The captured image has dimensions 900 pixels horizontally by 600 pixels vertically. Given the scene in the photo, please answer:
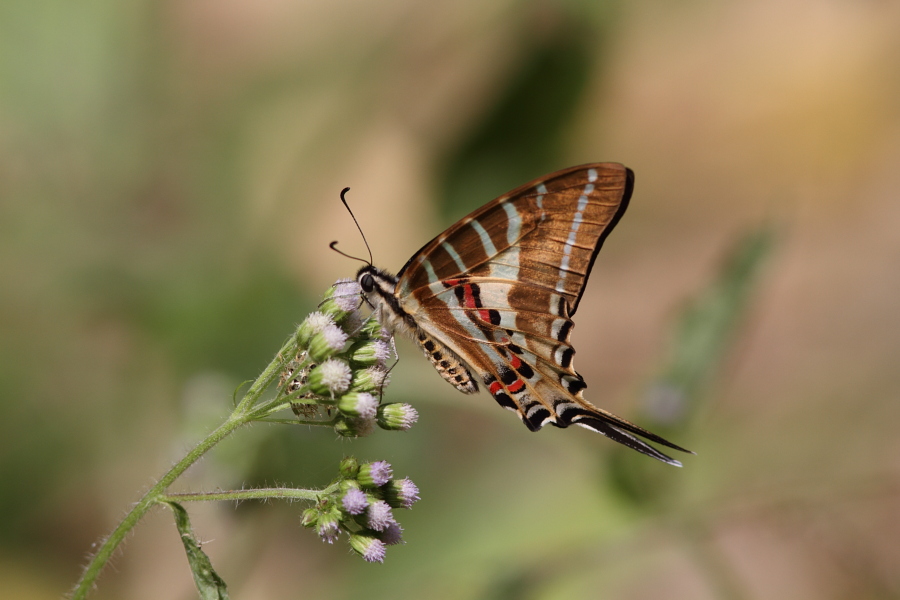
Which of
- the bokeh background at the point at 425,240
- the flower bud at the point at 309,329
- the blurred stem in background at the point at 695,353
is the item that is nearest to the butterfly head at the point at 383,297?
the flower bud at the point at 309,329

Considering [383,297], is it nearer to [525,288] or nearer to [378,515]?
[525,288]

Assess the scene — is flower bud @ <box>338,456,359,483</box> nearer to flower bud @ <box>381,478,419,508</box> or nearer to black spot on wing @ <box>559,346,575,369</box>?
flower bud @ <box>381,478,419,508</box>

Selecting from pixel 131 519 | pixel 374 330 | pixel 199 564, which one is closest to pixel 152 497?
pixel 131 519

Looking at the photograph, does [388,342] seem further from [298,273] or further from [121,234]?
[121,234]

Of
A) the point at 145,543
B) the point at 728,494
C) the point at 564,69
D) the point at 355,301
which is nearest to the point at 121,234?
the point at 145,543

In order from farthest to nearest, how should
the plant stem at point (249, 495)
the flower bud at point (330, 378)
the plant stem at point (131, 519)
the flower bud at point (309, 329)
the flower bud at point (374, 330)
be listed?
the flower bud at point (374, 330)
the flower bud at point (309, 329)
the flower bud at point (330, 378)
the plant stem at point (249, 495)
the plant stem at point (131, 519)

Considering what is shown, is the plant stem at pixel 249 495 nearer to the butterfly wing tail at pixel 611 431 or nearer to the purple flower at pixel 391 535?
the purple flower at pixel 391 535
